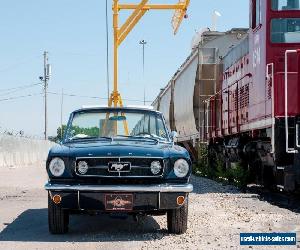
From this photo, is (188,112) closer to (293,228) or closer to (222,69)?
(222,69)

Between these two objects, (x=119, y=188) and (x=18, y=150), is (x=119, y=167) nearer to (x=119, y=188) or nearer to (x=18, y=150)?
(x=119, y=188)

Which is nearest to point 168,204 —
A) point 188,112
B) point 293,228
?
point 293,228

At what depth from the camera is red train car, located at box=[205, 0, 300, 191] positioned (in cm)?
1002

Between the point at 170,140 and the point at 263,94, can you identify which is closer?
the point at 170,140

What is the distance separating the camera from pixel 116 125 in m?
7.88

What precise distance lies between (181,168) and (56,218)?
5.22ft

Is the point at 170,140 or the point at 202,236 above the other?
the point at 170,140

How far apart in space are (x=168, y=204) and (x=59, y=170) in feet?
4.31

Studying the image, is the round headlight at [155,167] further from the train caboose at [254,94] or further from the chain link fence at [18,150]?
the chain link fence at [18,150]

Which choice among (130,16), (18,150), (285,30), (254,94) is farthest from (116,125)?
(18,150)

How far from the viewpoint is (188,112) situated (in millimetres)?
19328

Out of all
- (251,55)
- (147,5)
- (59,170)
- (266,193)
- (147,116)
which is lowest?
(266,193)

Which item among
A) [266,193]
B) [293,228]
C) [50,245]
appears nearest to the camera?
[50,245]

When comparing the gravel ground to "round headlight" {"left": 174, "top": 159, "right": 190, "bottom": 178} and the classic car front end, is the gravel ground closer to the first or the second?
the classic car front end
